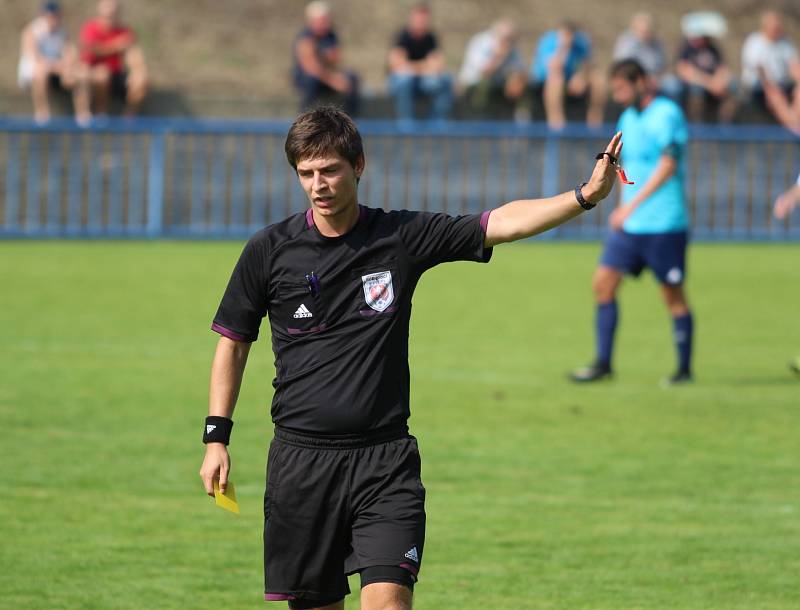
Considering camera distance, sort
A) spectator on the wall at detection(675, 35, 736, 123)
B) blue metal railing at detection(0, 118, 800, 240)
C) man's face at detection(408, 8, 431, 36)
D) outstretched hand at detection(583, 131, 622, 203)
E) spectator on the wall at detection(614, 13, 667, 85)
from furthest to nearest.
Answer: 1. spectator on the wall at detection(675, 35, 736, 123)
2. spectator on the wall at detection(614, 13, 667, 85)
3. man's face at detection(408, 8, 431, 36)
4. blue metal railing at detection(0, 118, 800, 240)
5. outstretched hand at detection(583, 131, 622, 203)

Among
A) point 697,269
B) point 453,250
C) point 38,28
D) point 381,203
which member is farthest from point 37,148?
point 453,250

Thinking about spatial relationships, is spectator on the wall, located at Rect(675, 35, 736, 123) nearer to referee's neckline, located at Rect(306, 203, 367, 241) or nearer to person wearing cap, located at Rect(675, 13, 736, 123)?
person wearing cap, located at Rect(675, 13, 736, 123)

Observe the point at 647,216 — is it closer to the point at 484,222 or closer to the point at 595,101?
the point at 484,222

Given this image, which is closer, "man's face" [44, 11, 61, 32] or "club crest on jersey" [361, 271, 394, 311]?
"club crest on jersey" [361, 271, 394, 311]

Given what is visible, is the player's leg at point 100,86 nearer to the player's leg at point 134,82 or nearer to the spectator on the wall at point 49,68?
the spectator on the wall at point 49,68

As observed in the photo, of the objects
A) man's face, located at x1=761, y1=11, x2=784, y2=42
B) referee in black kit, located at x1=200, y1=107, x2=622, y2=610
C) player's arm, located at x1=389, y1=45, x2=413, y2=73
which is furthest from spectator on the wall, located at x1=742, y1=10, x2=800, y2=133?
referee in black kit, located at x1=200, y1=107, x2=622, y2=610

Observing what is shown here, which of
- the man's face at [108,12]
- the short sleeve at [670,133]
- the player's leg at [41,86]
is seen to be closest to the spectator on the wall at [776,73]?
the man's face at [108,12]

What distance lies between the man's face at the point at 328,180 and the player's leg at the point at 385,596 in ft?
3.94

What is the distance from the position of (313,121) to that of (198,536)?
3.30 metres

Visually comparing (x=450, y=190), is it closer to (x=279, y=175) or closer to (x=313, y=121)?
(x=279, y=175)

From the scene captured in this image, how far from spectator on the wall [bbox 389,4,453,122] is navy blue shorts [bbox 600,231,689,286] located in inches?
483

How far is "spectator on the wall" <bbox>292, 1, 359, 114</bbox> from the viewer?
78.1 ft

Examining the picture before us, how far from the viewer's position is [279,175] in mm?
23203

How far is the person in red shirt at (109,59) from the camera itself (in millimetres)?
23484
